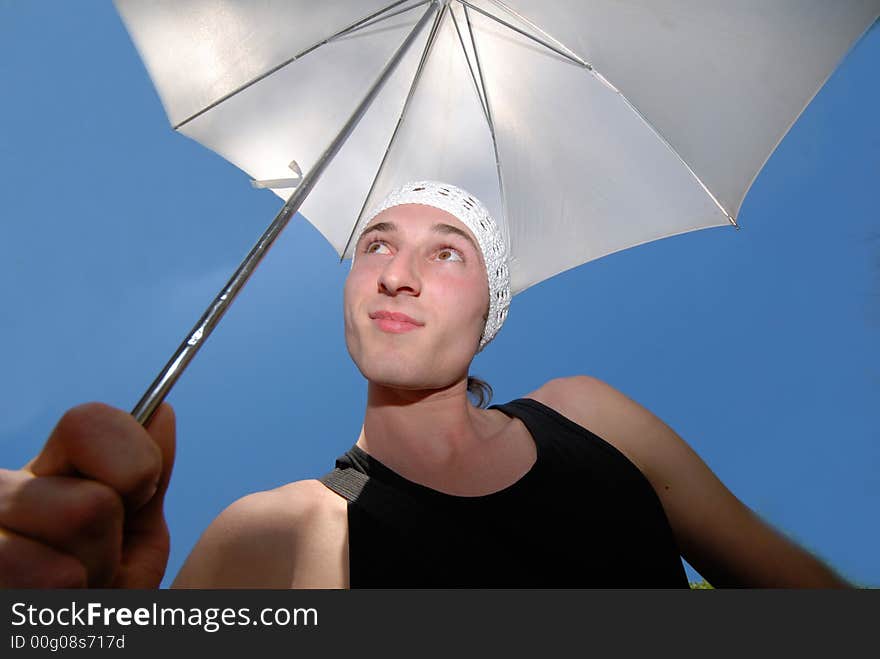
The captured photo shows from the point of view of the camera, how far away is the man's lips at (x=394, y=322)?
4.74ft

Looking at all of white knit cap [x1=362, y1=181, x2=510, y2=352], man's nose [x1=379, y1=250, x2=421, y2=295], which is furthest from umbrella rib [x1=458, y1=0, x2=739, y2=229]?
man's nose [x1=379, y1=250, x2=421, y2=295]

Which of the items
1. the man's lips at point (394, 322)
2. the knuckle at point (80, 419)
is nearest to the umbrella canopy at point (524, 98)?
the man's lips at point (394, 322)

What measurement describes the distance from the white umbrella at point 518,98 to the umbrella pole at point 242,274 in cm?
1

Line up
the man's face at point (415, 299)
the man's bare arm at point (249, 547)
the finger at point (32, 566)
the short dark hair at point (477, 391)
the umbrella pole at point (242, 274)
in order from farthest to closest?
1. the short dark hair at point (477, 391)
2. the man's face at point (415, 299)
3. the man's bare arm at point (249, 547)
4. the umbrella pole at point (242, 274)
5. the finger at point (32, 566)

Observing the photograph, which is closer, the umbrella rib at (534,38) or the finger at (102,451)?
the finger at (102,451)

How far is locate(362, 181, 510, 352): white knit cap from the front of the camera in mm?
1647

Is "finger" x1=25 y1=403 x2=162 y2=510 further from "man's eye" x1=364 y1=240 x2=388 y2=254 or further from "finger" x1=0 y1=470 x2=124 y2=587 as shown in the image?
"man's eye" x1=364 y1=240 x2=388 y2=254

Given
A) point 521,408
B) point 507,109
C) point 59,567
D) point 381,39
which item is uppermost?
point 381,39

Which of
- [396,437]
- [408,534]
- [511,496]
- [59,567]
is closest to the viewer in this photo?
[59,567]

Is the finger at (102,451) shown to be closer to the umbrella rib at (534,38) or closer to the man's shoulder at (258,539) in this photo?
the man's shoulder at (258,539)

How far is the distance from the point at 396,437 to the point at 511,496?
0.30 m

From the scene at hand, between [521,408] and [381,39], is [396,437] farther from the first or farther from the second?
[381,39]

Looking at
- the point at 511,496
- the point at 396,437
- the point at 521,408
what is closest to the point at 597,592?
the point at 511,496

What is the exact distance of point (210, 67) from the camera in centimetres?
205
